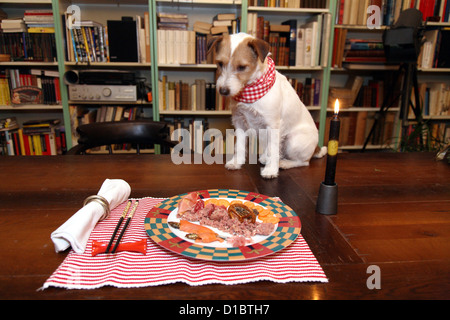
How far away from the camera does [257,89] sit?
1295 mm

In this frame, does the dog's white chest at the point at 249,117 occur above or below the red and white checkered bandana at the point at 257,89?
below

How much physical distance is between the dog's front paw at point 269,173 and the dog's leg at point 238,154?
12 cm

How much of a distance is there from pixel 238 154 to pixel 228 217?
0.66 meters

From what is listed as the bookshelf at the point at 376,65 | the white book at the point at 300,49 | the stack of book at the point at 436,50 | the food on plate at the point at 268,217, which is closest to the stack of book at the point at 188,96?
the white book at the point at 300,49

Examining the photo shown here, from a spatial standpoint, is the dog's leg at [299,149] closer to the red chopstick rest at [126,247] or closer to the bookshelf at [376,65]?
the red chopstick rest at [126,247]

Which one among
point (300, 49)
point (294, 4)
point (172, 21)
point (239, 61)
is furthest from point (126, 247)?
point (294, 4)

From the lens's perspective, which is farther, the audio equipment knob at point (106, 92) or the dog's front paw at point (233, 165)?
the audio equipment knob at point (106, 92)

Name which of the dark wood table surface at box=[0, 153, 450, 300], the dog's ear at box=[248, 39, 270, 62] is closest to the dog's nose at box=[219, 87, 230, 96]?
the dog's ear at box=[248, 39, 270, 62]

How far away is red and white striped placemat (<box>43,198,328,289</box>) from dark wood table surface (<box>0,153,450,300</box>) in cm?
1

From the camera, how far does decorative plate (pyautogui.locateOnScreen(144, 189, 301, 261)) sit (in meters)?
0.58

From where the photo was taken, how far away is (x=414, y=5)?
9.72ft

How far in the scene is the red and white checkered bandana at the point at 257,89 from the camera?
4.25 feet

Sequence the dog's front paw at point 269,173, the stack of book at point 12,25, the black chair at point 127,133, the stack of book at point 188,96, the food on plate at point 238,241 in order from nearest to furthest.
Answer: the food on plate at point 238,241 < the dog's front paw at point 269,173 < the black chair at point 127,133 < the stack of book at point 12,25 < the stack of book at point 188,96

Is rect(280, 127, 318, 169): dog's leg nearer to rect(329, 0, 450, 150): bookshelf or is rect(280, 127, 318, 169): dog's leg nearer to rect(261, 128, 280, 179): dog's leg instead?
rect(261, 128, 280, 179): dog's leg
